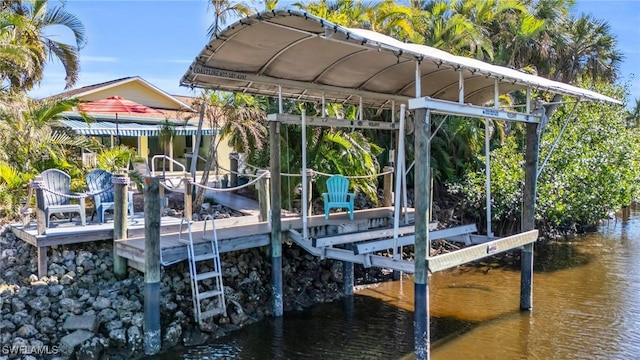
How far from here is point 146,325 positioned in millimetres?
6668

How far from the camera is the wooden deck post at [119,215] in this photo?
7.37 metres

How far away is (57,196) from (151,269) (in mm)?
3093

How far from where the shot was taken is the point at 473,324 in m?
8.25

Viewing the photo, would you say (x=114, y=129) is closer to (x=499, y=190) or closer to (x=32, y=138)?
(x=32, y=138)

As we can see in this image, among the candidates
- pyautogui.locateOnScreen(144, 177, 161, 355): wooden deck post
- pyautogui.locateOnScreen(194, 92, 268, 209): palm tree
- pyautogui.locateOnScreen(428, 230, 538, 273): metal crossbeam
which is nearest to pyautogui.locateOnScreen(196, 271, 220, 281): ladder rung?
pyautogui.locateOnScreen(144, 177, 161, 355): wooden deck post

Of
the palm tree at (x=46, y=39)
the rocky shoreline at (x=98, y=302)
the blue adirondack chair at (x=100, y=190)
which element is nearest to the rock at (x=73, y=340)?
the rocky shoreline at (x=98, y=302)

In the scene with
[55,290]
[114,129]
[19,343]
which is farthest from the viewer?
[114,129]

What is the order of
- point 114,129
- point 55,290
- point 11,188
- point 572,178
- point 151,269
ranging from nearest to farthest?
point 151,269
point 55,290
point 11,188
point 572,178
point 114,129

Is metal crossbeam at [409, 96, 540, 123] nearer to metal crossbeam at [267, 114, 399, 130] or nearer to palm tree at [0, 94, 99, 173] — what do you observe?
metal crossbeam at [267, 114, 399, 130]

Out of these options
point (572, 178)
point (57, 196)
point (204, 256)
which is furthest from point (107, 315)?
point (572, 178)

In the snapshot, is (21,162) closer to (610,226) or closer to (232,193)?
(232,193)

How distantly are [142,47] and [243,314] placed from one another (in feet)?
54.7

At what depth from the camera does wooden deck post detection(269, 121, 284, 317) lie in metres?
8.14

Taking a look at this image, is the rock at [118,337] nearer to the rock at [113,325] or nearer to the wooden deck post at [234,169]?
the rock at [113,325]
